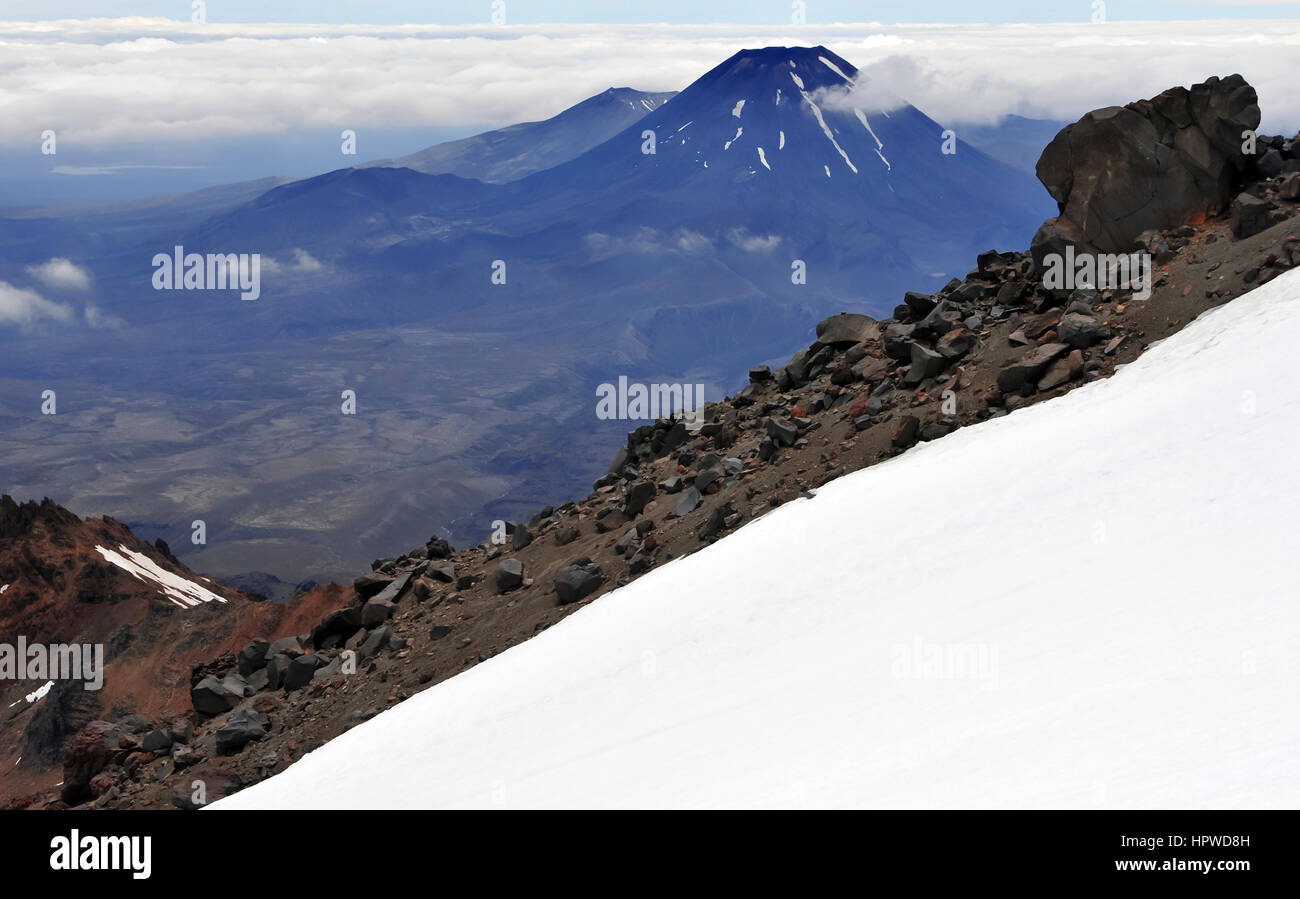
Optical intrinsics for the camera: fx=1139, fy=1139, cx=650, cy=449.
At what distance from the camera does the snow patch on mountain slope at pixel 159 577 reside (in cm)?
5012

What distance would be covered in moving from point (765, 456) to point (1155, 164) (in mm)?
8424

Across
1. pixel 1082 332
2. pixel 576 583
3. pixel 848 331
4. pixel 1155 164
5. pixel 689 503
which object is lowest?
pixel 576 583

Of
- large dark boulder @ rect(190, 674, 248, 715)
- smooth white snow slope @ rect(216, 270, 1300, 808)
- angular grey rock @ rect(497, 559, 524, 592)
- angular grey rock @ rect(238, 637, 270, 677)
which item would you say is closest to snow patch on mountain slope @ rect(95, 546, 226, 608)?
angular grey rock @ rect(238, 637, 270, 677)

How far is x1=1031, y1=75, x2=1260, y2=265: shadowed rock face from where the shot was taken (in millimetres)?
19516

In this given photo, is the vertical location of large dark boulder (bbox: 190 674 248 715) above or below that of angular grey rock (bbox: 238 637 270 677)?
below

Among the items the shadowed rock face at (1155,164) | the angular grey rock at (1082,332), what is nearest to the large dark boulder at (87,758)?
the angular grey rock at (1082,332)

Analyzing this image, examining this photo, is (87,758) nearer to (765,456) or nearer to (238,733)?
(238,733)

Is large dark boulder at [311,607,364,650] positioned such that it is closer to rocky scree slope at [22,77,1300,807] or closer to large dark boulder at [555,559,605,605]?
rocky scree slope at [22,77,1300,807]

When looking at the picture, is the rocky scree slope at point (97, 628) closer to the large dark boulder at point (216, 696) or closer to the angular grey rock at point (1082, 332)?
the large dark boulder at point (216, 696)

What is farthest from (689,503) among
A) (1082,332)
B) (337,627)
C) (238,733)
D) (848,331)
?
(238,733)

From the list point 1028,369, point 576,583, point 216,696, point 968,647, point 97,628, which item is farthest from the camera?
point 97,628

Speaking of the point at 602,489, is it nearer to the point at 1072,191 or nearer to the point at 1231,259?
the point at 1072,191

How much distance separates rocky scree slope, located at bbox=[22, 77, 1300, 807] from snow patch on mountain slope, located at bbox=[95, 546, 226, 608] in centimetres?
3028

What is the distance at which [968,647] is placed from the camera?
1028cm
